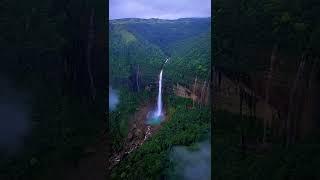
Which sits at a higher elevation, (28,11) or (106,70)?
(28,11)

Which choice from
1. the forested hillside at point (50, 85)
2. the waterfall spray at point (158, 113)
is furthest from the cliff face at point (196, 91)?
the forested hillside at point (50, 85)

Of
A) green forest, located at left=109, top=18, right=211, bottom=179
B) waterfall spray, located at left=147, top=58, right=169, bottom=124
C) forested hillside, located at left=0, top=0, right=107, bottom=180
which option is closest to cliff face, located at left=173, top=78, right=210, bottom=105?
green forest, located at left=109, top=18, right=211, bottom=179

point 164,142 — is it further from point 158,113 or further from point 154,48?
point 154,48
